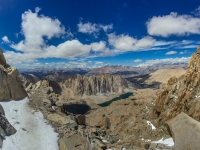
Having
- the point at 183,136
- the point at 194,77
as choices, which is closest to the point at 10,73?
the point at 183,136

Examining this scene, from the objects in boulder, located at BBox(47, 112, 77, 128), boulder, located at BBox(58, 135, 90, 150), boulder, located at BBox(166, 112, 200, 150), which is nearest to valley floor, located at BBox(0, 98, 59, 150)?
boulder, located at BBox(58, 135, 90, 150)

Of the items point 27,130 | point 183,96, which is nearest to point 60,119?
point 27,130

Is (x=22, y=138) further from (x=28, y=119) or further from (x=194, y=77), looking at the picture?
(x=194, y=77)

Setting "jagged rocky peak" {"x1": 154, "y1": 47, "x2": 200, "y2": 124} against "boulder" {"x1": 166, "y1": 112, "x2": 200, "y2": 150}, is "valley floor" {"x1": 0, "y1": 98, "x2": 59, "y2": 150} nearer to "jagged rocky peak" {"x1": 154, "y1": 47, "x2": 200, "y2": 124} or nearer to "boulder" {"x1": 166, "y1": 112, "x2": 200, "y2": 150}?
"boulder" {"x1": 166, "y1": 112, "x2": 200, "y2": 150}

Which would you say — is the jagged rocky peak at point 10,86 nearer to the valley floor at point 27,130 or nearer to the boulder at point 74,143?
the valley floor at point 27,130

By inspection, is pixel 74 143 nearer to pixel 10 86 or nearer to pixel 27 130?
pixel 27 130

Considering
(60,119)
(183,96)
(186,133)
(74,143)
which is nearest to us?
(186,133)

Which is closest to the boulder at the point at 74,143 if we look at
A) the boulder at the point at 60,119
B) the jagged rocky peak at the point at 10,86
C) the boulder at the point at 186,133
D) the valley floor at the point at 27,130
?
the valley floor at the point at 27,130

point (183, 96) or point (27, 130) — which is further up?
point (27, 130)
